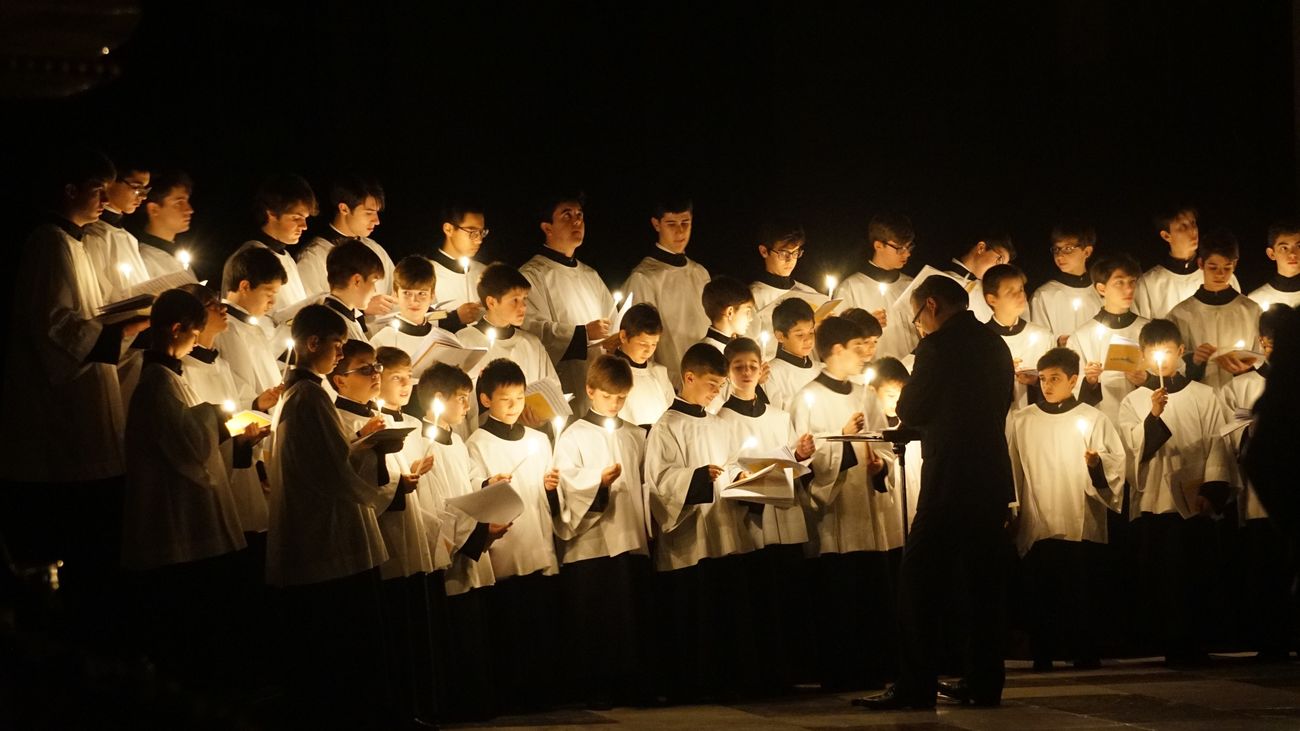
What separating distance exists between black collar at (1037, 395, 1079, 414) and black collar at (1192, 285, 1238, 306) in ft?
4.05

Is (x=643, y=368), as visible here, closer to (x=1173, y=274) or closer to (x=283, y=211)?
(x=283, y=211)

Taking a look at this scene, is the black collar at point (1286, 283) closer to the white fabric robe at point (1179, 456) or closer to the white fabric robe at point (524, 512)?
the white fabric robe at point (1179, 456)

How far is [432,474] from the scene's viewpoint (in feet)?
23.4

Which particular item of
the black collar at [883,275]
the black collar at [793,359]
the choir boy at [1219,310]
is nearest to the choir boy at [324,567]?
the black collar at [793,359]

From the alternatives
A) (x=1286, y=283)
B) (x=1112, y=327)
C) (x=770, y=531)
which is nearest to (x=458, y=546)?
(x=770, y=531)

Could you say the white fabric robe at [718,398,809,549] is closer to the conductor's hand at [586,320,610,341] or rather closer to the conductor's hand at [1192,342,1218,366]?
the conductor's hand at [586,320,610,341]

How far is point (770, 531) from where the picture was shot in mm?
7887

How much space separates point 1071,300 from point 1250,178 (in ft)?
7.05

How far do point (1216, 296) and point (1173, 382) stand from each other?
0.70m

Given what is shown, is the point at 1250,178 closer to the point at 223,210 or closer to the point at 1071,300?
the point at 1071,300

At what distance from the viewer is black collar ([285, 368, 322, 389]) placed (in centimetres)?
635

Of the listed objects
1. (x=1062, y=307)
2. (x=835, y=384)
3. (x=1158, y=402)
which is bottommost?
(x=1158, y=402)

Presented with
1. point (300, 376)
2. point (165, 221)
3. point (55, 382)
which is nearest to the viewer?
point (300, 376)

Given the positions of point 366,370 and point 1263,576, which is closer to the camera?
point 366,370
